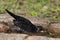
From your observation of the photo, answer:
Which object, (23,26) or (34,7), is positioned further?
(34,7)

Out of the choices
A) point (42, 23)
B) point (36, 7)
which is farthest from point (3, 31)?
point (36, 7)

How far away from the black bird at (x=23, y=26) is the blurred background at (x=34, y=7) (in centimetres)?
126

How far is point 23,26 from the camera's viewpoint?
20.0 ft

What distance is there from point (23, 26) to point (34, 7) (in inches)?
75.5

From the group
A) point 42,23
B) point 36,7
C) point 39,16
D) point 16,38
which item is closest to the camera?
point 16,38

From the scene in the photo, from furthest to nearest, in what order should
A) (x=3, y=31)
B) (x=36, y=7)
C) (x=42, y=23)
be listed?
1. (x=36, y=7)
2. (x=42, y=23)
3. (x=3, y=31)

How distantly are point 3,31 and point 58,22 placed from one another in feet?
5.13

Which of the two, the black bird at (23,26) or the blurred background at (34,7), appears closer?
the black bird at (23,26)

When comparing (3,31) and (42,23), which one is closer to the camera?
(3,31)

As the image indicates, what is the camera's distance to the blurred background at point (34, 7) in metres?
7.49

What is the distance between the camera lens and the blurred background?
24.6 feet

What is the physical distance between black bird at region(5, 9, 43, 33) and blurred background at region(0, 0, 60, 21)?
126cm

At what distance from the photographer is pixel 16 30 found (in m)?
5.92

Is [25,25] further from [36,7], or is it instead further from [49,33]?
[36,7]
